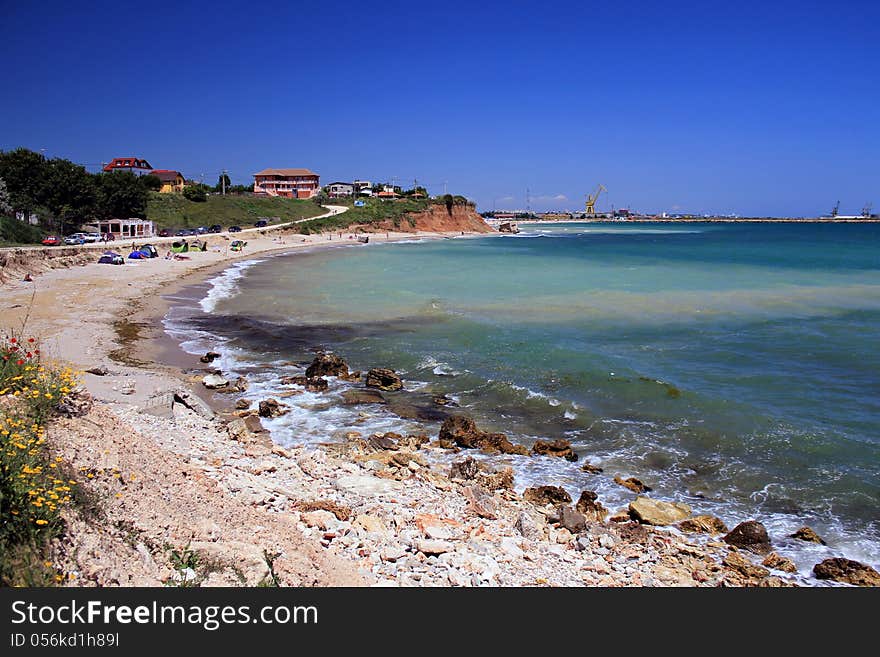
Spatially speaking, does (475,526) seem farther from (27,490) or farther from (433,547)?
(27,490)

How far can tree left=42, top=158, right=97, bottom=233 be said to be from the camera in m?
67.6

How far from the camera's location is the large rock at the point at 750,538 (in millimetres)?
10164

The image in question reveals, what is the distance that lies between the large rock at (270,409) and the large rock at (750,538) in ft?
35.2

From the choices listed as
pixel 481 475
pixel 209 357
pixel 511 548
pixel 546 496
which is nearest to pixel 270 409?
pixel 481 475

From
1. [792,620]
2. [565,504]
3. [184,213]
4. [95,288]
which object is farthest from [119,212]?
[792,620]

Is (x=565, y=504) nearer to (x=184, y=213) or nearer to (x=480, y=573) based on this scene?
(x=480, y=573)

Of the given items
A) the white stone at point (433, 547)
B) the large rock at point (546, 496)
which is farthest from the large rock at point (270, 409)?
the white stone at point (433, 547)

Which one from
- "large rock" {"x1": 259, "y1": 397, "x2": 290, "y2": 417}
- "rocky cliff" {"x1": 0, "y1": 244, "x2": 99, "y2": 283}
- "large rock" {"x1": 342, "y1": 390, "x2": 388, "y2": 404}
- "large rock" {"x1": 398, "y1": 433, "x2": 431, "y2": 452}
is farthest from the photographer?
"rocky cliff" {"x1": 0, "y1": 244, "x2": 99, "y2": 283}

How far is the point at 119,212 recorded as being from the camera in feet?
258

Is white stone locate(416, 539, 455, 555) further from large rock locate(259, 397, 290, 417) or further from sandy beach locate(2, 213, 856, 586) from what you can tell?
large rock locate(259, 397, 290, 417)

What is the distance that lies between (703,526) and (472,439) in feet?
17.7

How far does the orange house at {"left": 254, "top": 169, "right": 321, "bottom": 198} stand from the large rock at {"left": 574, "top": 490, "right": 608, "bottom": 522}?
160 metres

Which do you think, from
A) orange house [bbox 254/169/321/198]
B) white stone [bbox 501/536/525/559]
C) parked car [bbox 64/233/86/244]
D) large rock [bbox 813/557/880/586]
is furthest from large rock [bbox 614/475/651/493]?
orange house [bbox 254/169/321/198]

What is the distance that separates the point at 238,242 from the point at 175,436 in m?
63.1
